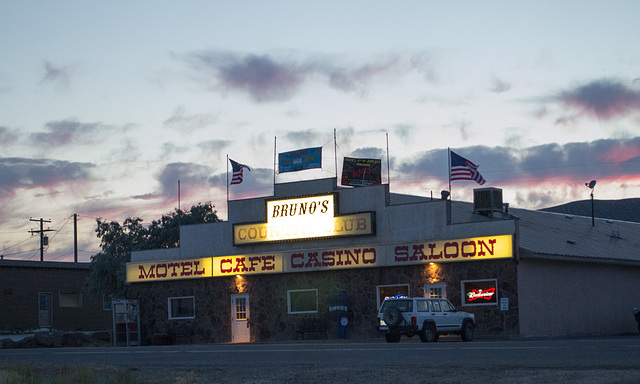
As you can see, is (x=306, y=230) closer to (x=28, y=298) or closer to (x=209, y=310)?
(x=209, y=310)

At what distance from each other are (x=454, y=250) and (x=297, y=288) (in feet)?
26.1

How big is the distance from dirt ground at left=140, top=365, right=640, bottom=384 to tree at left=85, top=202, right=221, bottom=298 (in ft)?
113

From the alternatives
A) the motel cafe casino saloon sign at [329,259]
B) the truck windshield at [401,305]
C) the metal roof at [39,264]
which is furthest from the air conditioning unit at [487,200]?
the metal roof at [39,264]

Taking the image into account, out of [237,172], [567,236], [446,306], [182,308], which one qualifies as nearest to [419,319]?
[446,306]

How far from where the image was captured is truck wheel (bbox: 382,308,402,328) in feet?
99.8

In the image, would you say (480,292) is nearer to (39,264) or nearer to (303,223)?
(303,223)

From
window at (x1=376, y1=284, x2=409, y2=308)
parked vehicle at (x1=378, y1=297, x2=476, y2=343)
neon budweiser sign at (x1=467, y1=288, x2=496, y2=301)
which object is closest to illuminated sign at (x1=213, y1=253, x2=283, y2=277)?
window at (x1=376, y1=284, x2=409, y2=308)

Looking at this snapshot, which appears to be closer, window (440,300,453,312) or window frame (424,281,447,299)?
window (440,300,453,312)

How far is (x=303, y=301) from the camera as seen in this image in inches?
1592

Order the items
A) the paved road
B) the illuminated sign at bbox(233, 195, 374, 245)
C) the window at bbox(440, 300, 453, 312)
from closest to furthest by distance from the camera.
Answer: the paved road
the window at bbox(440, 300, 453, 312)
the illuminated sign at bbox(233, 195, 374, 245)

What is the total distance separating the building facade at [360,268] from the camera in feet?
117

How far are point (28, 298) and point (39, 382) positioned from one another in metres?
40.8

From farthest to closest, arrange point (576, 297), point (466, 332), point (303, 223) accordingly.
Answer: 1. point (303, 223)
2. point (576, 297)
3. point (466, 332)

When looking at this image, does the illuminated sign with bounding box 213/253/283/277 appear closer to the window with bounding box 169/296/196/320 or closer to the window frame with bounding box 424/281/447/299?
the window with bounding box 169/296/196/320
